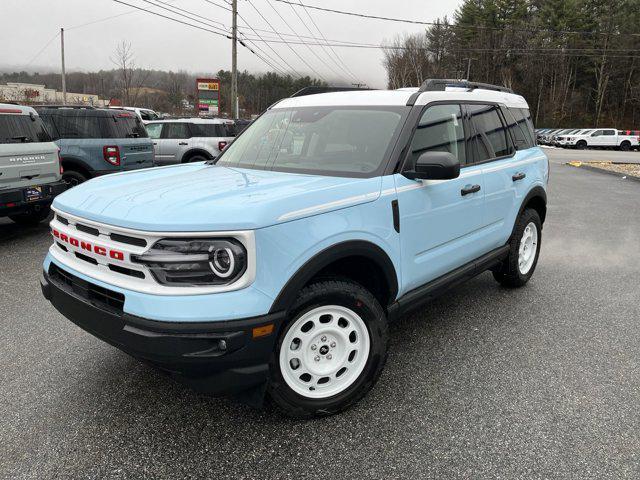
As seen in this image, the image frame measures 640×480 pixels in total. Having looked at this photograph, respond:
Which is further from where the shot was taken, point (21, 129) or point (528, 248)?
point (21, 129)

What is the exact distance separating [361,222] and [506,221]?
2.20 metres

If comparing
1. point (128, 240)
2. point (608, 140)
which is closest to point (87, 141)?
point (128, 240)

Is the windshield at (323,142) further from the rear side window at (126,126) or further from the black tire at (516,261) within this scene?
the rear side window at (126,126)

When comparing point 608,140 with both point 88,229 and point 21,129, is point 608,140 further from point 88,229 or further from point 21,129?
point 88,229

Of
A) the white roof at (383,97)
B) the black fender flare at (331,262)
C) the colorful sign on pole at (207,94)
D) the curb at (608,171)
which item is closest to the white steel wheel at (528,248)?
the white roof at (383,97)

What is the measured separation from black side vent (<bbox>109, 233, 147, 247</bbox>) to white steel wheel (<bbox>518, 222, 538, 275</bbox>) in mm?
3868

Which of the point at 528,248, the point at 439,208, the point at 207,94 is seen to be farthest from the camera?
the point at 207,94

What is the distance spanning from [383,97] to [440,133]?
494mm

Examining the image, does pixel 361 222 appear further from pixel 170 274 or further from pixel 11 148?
pixel 11 148

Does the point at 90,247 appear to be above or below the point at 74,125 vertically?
below

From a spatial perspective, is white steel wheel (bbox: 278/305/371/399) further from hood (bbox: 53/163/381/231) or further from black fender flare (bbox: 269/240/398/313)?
hood (bbox: 53/163/381/231)

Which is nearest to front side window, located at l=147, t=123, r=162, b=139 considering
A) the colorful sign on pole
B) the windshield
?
the windshield

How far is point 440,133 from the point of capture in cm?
354

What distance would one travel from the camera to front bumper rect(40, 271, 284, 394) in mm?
2170
